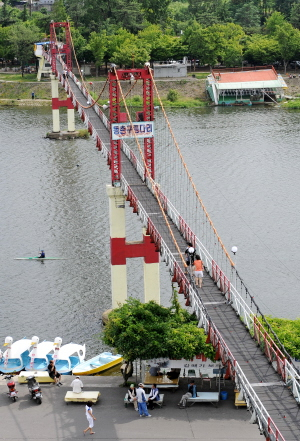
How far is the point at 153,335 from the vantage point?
129ft

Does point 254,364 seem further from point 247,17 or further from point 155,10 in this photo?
point 247,17

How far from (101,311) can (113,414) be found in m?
16.8

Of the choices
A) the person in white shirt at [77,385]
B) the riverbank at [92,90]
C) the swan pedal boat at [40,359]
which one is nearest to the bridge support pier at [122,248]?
the swan pedal boat at [40,359]

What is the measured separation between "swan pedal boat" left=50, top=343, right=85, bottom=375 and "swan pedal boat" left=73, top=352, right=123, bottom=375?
0.64 metres

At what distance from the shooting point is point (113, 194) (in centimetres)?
5150

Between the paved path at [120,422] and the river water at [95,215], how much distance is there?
31.7 feet

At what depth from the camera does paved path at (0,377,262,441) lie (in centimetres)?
3644

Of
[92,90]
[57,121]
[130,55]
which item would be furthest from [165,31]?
[57,121]

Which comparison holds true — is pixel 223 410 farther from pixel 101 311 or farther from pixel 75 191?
pixel 75 191

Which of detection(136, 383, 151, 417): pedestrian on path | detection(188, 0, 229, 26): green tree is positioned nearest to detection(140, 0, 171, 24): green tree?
detection(188, 0, 229, 26): green tree

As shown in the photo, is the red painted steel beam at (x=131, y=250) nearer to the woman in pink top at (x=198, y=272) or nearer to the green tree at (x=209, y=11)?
the woman in pink top at (x=198, y=272)

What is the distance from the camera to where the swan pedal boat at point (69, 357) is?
148 ft

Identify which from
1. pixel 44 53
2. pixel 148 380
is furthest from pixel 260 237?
pixel 44 53

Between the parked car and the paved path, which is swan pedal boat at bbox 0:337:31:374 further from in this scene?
the parked car
